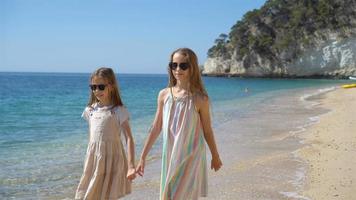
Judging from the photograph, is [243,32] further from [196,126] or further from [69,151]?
[196,126]

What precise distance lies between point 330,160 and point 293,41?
7111cm

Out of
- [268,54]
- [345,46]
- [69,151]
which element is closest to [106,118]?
[69,151]

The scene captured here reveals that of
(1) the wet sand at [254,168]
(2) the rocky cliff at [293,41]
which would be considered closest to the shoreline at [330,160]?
(1) the wet sand at [254,168]

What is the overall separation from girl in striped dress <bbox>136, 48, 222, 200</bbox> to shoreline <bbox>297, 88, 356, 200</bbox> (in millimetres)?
2870

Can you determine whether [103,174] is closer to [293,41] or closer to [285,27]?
[293,41]

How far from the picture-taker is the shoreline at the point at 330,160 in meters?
6.11

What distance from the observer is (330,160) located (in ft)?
→ 26.8

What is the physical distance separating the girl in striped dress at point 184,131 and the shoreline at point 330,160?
2.87 meters

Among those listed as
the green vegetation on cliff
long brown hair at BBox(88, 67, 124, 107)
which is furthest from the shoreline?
the green vegetation on cliff

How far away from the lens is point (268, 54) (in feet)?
260

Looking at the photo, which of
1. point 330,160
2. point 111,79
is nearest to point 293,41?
point 330,160

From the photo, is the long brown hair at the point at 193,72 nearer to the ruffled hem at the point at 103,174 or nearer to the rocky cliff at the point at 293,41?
the ruffled hem at the point at 103,174

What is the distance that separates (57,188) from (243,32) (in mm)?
80686

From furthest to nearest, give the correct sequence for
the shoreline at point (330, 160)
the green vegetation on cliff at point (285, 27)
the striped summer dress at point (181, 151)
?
the green vegetation on cliff at point (285, 27) < the shoreline at point (330, 160) < the striped summer dress at point (181, 151)
